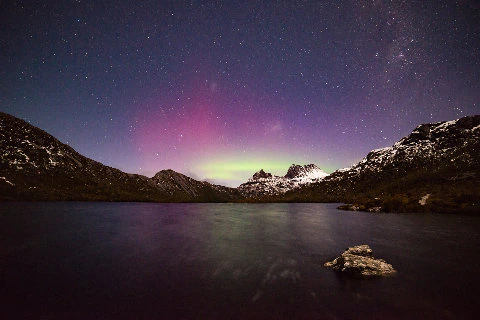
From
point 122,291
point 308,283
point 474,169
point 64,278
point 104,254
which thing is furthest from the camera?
point 474,169

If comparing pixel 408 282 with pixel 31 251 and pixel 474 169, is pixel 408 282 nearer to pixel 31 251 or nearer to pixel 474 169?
pixel 31 251

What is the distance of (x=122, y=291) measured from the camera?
61.4 ft

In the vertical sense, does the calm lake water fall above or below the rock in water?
below

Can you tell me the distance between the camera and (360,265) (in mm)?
22594

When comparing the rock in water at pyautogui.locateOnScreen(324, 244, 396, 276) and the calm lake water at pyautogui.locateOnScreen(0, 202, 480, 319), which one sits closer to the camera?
the calm lake water at pyautogui.locateOnScreen(0, 202, 480, 319)

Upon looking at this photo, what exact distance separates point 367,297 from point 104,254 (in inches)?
1203

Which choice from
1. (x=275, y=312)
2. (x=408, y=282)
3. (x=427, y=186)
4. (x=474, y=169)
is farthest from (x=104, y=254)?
(x=474, y=169)

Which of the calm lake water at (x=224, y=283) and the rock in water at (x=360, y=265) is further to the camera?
the rock in water at (x=360, y=265)

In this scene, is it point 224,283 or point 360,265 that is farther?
point 360,265

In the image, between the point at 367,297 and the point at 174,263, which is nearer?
the point at 367,297

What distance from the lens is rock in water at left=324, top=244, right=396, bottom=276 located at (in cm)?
2220

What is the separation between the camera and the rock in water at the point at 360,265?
22.2 meters

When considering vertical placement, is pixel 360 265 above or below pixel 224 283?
above

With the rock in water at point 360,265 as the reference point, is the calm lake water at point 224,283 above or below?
below
